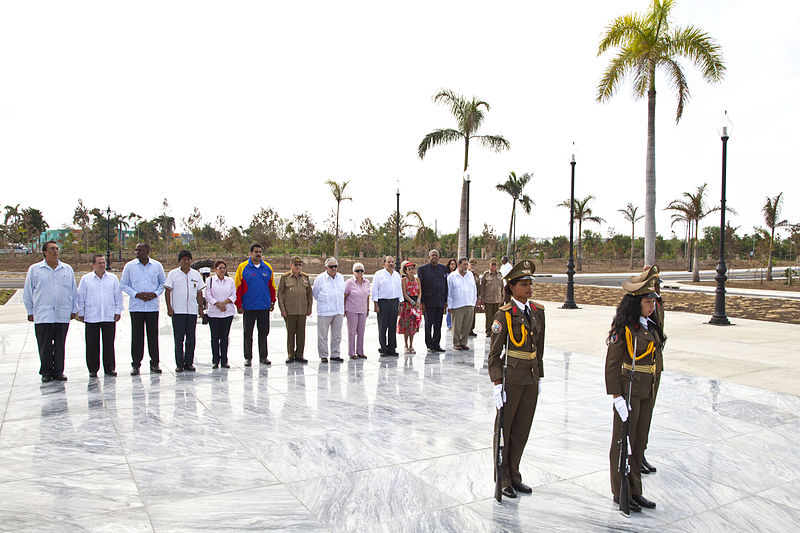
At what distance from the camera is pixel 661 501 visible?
407 cm

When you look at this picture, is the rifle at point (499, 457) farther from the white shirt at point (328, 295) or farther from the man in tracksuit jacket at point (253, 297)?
the man in tracksuit jacket at point (253, 297)

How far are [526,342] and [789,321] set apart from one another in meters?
13.7

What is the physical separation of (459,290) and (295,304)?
302 cm

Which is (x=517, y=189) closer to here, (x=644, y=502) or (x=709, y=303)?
(x=709, y=303)

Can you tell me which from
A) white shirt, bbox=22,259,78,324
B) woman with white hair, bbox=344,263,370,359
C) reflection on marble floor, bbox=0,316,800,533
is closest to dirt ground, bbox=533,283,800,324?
reflection on marble floor, bbox=0,316,800,533

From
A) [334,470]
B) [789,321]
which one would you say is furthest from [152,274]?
[789,321]

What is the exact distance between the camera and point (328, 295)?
9.24 metres

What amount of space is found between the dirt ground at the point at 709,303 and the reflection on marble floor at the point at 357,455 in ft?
32.8

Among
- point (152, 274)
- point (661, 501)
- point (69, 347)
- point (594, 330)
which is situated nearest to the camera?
point (661, 501)

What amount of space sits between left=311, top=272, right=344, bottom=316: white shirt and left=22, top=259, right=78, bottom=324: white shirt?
3488mm

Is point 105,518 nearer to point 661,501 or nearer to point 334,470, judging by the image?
point 334,470

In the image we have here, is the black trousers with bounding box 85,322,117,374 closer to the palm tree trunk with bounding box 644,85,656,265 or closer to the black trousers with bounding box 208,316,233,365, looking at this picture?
the black trousers with bounding box 208,316,233,365

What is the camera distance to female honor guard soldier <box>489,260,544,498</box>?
13.5ft

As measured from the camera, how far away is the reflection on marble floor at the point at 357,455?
3.81 metres
